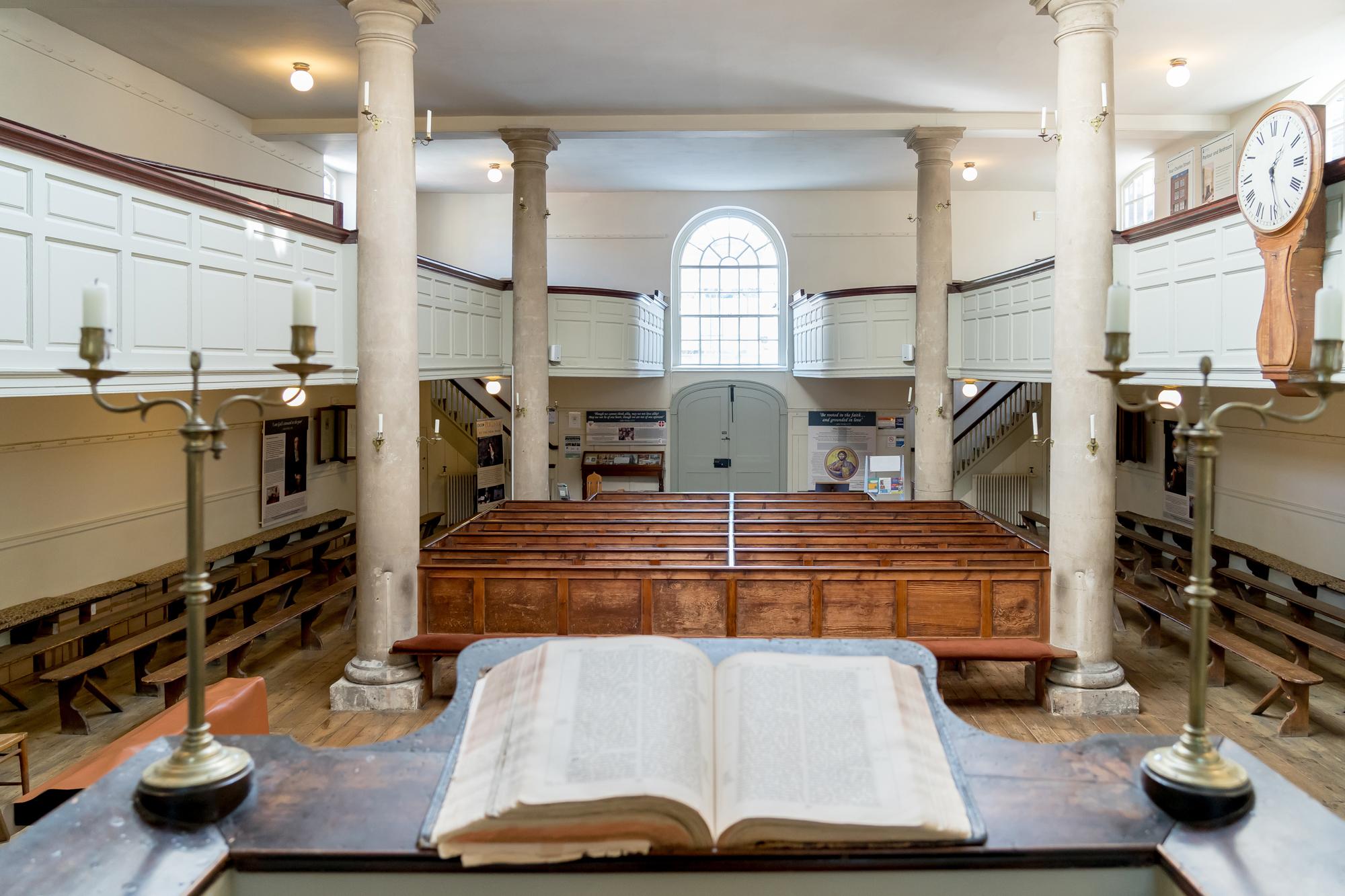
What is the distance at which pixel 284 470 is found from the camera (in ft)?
41.2

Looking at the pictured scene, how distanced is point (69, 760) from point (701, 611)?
4383 mm

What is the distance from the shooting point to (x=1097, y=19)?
23.4ft

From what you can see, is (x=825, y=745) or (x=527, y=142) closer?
(x=825, y=745)

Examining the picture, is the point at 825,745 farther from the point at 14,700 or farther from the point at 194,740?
the point at 14,700

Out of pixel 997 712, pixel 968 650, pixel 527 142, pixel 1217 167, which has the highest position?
pixel 527 142

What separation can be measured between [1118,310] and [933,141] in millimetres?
10321

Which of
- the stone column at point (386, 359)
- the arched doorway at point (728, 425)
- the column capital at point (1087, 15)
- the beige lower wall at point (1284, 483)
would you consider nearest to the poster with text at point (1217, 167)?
the beige lower wall at point (1284, 483)

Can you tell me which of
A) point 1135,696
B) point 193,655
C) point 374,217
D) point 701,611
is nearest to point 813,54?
point 374,217

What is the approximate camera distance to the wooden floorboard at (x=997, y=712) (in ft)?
21.5

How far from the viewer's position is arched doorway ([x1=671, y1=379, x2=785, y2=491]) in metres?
18.1

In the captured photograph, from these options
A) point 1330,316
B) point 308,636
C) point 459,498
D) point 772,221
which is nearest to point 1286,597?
point 1330,316

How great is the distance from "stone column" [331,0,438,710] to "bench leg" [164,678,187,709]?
1.06 meters

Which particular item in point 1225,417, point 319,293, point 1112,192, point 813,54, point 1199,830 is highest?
point 813,54

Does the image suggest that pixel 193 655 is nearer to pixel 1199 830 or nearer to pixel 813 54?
pixel 1199 830
